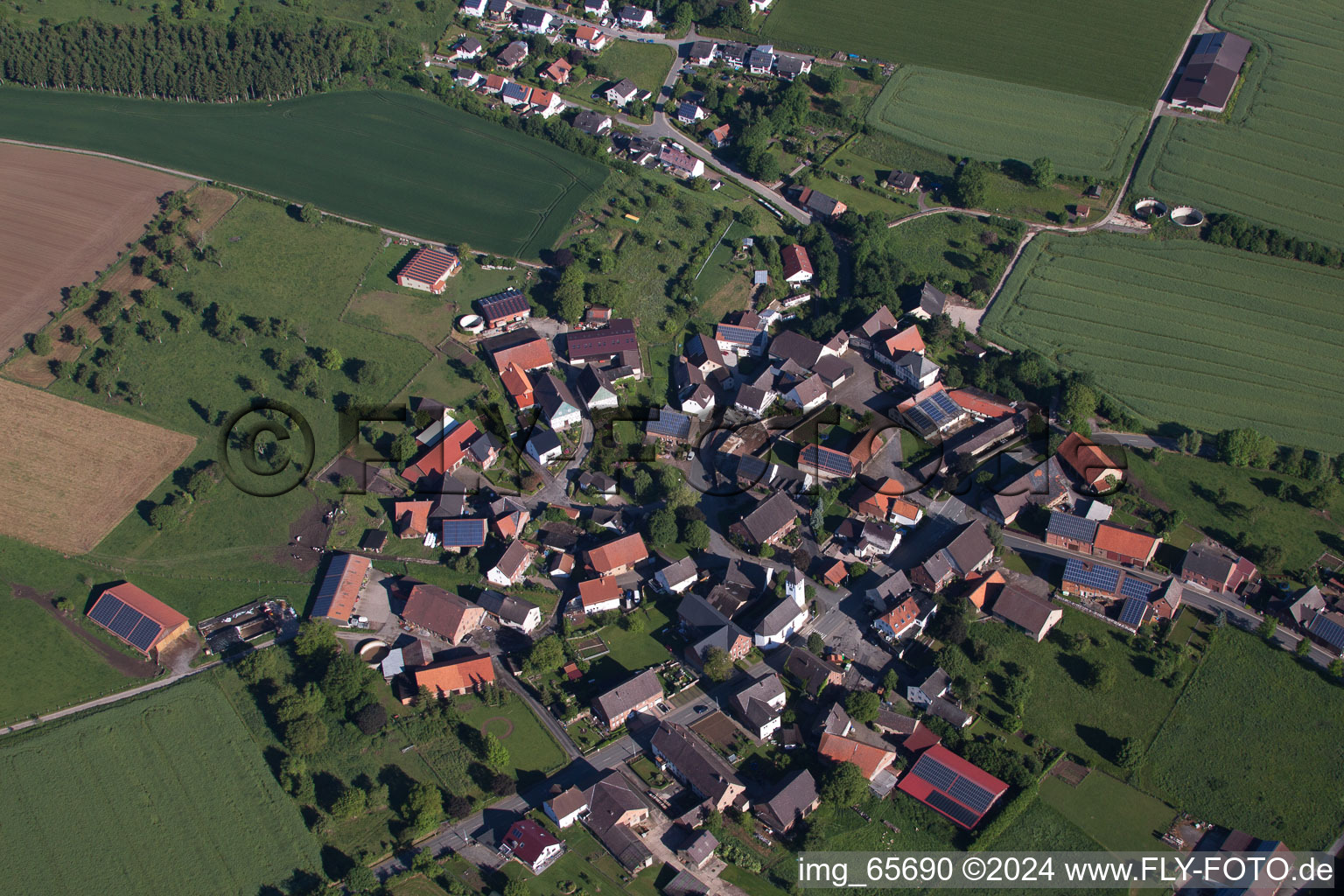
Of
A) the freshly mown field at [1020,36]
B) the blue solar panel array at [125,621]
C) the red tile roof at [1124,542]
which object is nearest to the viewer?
the blue solar panel array at [125,621]

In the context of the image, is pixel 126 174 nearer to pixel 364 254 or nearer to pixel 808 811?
pixel 364 254

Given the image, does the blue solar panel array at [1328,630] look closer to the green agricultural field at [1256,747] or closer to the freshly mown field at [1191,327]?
the green agricultural field at [1256,747]

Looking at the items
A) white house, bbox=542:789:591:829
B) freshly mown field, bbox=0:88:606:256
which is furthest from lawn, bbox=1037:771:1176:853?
freshly mown field, bbox=0:88:606:256

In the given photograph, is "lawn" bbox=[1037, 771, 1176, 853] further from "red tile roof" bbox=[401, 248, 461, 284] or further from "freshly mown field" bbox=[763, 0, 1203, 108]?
"freshly mown field" bbox=[763, 0, 1203, 108]

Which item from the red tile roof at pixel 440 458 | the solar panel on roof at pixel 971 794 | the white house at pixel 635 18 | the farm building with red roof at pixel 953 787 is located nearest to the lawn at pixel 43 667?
the red tile roof at pixel 440 458

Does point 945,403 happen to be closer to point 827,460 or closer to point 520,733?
point 827,460

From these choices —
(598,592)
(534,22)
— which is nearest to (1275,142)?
(534,22)

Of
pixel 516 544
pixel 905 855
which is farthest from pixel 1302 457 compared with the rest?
pixel 516 544

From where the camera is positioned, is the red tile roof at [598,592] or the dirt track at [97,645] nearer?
the dirt track at [97,645]
